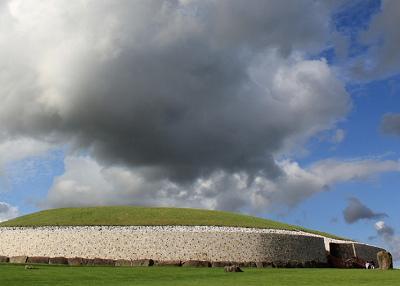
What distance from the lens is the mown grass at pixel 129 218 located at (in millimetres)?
43219

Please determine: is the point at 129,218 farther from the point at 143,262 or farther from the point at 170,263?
the point at 170,263

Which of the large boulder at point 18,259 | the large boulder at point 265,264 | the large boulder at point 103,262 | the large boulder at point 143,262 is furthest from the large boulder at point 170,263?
the large boulder at point 18,259

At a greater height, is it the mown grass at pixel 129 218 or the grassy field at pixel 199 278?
the mown grass at pixel 129 218

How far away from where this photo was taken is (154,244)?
3816 cm

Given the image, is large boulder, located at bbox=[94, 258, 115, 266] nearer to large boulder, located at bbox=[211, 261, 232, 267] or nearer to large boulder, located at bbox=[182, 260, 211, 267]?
large boulder, located at bbox=[182, 260, 211, 267]

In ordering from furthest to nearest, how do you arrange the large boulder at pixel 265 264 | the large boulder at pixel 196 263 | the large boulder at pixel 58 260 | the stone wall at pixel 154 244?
the stone wall at pixel 154 244 < the large boulder at pixel 265 264 < the large boulder at pixel 58 260 < the large boulder at pixel 196 263

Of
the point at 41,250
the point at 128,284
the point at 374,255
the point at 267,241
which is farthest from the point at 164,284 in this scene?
the point at 374,255

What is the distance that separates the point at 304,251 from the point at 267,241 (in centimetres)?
465

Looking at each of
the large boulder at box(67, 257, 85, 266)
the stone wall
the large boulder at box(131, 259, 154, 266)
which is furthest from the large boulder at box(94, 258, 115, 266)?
the large boulder at box(131, 259, 154, 266)

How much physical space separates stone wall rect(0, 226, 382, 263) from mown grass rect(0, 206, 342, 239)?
1938 mm

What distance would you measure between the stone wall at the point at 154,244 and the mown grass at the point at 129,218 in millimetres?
1938

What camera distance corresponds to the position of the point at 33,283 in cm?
1962

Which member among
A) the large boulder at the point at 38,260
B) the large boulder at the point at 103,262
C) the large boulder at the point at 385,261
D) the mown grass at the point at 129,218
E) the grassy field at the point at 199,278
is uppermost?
the mown grass at the point at 129,218

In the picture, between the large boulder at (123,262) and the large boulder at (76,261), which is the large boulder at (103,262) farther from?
the large boulder at (76,261)
